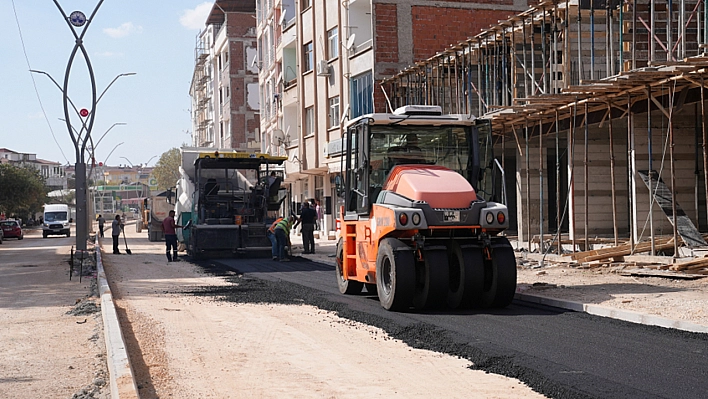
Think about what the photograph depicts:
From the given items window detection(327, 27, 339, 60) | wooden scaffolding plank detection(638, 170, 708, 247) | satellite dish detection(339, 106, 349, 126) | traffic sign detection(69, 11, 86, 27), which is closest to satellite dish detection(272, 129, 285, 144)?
window detection(327, 27, 339, 60)

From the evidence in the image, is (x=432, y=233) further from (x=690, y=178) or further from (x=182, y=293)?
(x=690, y=178)

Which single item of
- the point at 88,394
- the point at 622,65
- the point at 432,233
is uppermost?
the point at 622,65

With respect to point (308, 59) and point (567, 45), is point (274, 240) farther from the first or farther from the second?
point (308, 59)

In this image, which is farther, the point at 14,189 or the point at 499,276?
the point at 14,189

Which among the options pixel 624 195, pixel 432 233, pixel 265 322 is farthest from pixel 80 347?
pixel 624 195

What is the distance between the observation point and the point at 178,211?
30.1 meters

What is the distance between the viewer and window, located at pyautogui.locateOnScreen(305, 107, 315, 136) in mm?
44469

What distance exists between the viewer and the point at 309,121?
149ft

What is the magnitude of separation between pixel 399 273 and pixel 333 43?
29811mm

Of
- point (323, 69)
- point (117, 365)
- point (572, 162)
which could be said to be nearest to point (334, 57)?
point (323, 69)

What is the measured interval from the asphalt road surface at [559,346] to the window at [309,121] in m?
29.9

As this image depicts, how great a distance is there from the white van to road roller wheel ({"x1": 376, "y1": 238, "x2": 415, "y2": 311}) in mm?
58796

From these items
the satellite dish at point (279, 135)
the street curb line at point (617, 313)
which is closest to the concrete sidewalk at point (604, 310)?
the street curb line at point (617, 313)

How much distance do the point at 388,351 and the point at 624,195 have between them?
16.9 meters
